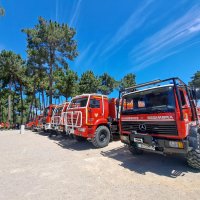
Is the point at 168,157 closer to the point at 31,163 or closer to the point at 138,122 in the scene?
the point at 138,122

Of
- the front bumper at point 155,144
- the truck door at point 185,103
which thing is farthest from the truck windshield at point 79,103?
the truck door at point 185,103

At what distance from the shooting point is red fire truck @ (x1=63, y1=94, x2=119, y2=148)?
7930 mm

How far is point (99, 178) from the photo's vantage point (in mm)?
4516

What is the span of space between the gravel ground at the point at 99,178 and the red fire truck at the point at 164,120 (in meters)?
0.68

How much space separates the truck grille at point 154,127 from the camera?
15.1 ft

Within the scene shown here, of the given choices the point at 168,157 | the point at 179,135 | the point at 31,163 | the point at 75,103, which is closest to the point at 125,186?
the point at 179,135

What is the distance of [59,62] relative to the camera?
82.6ft

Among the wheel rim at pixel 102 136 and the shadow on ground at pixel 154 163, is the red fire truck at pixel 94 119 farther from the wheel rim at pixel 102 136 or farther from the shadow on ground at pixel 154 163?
the shadow on ground at pixel 154 163

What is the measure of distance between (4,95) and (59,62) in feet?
55.0

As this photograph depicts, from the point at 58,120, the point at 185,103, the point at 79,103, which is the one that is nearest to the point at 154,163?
the point at 185,103

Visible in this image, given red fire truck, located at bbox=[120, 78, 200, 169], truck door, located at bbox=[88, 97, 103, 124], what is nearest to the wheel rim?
truck door, located at bbox=[88, 97, 103, 124]

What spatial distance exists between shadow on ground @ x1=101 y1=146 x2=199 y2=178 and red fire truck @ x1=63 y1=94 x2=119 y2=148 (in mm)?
1202

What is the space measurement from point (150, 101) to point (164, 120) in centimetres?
98

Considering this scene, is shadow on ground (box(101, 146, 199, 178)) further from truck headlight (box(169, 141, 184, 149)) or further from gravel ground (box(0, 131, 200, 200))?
truck headlight (box(169, 141, 184, 149))
